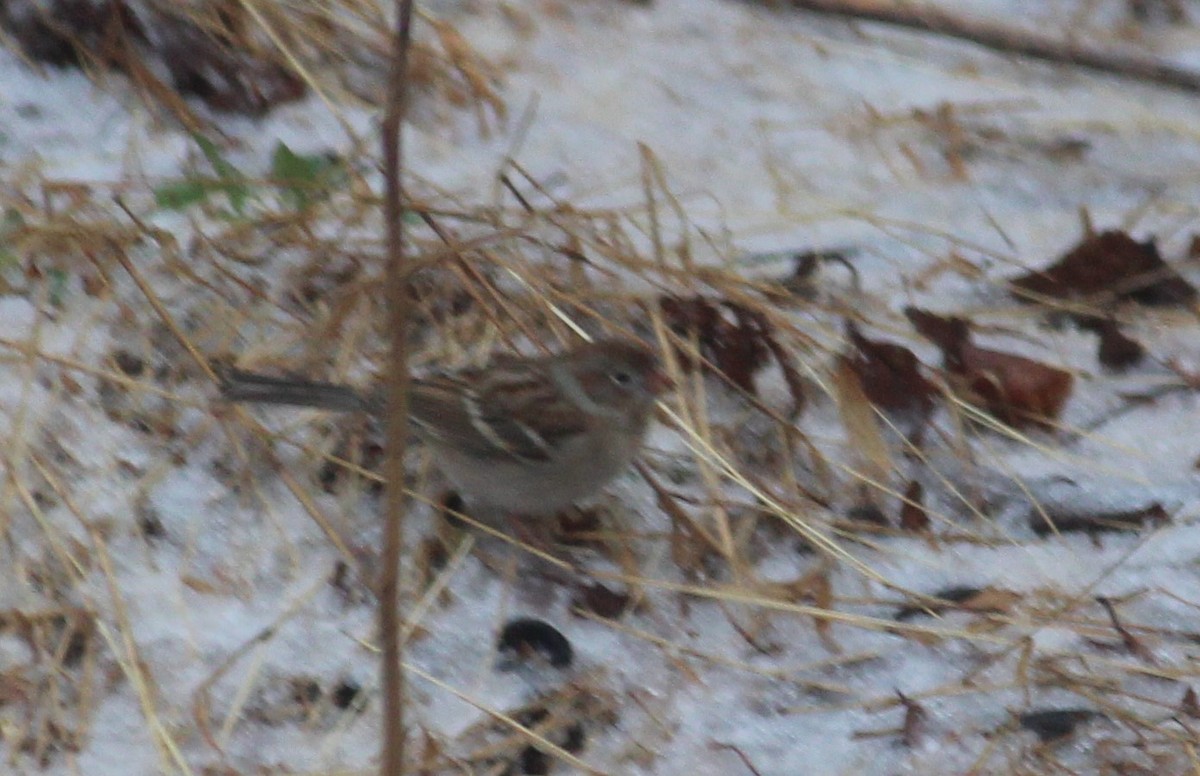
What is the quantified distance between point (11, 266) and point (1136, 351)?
236 centimetres

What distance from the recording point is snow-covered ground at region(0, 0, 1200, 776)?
2.19 m

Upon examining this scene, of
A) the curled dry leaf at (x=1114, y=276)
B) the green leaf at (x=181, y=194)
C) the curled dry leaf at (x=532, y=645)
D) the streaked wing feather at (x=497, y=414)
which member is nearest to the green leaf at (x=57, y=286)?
the green leaf at (x=181, y=194)

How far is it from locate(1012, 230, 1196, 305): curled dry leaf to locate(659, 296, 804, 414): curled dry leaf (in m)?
0.78

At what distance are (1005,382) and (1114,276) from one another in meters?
0.61

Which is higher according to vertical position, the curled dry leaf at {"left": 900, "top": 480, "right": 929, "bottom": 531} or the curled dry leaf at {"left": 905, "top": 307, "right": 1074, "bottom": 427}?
the curled dry leaf at {"left": 905, "top": 307, "right": 1074, "bottom": 427}

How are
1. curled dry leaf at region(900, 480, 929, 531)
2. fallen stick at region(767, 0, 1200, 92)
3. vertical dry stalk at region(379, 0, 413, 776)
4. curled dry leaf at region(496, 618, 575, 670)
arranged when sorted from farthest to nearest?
fallen stick at region(767, 0, 1200, 92)
curled dry leaf at region(900, 480, 929, 531)
curled dry leaf at region(496, 618, 575, 670)
vertical dry stalk at region(379, 0, 413, 776)

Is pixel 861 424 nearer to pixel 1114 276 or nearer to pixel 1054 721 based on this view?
pixel 1054 721

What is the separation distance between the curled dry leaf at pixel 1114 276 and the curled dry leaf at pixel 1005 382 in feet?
1.22

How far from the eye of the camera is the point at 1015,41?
13.7 ft

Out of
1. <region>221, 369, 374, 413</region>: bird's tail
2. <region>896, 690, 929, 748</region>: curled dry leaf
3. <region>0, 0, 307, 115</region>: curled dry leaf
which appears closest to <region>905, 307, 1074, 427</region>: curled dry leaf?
<region>896, 690, 929, 748</region>: curled dry leaf

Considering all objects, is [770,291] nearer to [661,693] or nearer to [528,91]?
[661,693]

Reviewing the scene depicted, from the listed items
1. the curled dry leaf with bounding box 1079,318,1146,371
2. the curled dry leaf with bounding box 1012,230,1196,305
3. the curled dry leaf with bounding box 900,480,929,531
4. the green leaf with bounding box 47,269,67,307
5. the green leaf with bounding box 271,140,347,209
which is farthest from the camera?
the curled dry leaf with bounding box 1012,230,1196,305

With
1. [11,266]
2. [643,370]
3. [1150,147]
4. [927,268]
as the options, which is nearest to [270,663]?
[643,370]

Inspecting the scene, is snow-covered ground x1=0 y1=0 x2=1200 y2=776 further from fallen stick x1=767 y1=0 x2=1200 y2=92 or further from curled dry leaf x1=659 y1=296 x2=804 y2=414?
fallen stick x1=767 y1=0 x2=1200 y2=92
